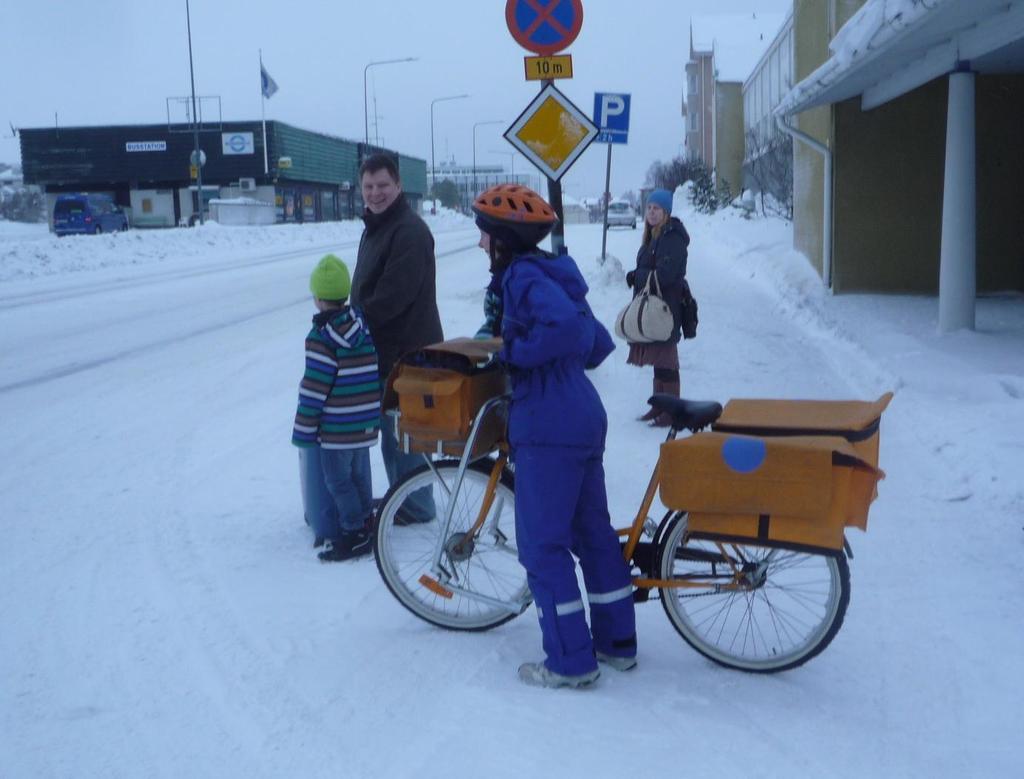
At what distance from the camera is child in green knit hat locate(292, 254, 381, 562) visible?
4.89 metres

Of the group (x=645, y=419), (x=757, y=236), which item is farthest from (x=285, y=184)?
(x=645, y=419)

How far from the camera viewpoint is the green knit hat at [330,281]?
4953 mm

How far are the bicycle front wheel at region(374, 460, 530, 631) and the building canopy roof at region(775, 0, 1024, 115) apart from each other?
567 cm

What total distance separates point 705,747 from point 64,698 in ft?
7.13

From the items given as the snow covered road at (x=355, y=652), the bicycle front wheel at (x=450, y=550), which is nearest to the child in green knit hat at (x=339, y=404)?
the snow covered road at (x=355, y=652)

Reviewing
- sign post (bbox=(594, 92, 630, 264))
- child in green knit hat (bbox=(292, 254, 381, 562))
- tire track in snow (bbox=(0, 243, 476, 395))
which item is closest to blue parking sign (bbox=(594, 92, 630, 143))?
sign post (bbox=(594, 92, 630, 264))

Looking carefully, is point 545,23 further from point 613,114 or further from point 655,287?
point 613,114

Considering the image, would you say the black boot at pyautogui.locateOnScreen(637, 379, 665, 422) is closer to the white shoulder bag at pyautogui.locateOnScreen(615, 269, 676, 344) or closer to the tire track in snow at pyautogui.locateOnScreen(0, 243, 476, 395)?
the white shoulder bag at pyautogui.locateOnScreen(615, 269, 676, 344)

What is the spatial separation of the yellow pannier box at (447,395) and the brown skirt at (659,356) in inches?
148

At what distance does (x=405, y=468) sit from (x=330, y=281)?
1.14 m

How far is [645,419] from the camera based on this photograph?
8.12m

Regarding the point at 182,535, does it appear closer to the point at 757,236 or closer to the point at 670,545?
the point at 670,545

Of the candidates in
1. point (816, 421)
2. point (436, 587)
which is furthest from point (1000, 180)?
point (436, 587)

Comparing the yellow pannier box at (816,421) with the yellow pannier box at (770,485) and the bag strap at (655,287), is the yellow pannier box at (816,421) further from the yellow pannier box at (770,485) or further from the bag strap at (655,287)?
the bag strap at (655,287)
